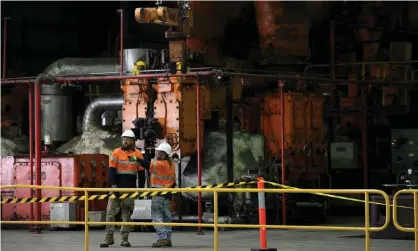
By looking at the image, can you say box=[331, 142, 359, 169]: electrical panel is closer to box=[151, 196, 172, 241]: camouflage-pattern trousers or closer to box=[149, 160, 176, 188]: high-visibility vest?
box=[149, 160, 176, 188]: high-visibility vest

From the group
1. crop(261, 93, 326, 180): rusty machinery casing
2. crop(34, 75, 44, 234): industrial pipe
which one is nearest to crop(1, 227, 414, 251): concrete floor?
crop(34, 75, 44, 234): industrial pipe

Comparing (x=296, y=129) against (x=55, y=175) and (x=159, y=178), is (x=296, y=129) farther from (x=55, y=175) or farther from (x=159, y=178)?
(x=159, y=178)

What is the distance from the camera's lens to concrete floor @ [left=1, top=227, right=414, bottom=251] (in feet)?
64.4

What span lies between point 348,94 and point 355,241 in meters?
8.23

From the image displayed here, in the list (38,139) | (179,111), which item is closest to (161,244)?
(179,111)

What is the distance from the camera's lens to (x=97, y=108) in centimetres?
2766

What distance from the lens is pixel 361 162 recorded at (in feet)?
95.6

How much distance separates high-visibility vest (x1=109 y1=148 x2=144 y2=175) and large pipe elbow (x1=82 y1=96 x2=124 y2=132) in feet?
24.5

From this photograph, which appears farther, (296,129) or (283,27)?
(283,27)

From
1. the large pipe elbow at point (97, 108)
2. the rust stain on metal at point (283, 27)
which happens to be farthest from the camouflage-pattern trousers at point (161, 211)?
the rust stain on metal at point (283, 27)

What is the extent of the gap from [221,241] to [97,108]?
301 inches

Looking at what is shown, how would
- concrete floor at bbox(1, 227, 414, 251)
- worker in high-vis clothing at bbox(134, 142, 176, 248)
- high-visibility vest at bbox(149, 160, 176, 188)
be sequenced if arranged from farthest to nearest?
high-visibility vest at bbox(149, 160, 176, 188), worker in high-vis clothing at bbox(134, 142, 176, 248), concrete floor at bbox(1, 227, 414, 251)

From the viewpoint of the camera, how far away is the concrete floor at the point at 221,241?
64.4 feet

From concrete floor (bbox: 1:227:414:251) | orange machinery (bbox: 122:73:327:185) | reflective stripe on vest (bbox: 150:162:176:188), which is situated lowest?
concrete floor (bbox: 1:227:414:251)
